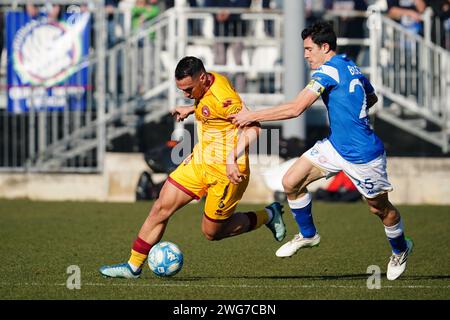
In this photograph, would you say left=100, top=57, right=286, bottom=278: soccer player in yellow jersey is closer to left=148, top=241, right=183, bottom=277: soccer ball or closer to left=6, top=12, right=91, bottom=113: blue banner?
left=148, top=241, right=183, bottom=277: soccer ball

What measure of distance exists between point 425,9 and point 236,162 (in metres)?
12.2

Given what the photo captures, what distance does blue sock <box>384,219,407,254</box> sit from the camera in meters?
10.5

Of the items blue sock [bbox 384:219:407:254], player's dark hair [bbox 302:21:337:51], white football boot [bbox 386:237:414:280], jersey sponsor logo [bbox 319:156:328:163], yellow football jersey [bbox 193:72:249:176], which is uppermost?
player's dark hair [bbox 302:21:337:51]

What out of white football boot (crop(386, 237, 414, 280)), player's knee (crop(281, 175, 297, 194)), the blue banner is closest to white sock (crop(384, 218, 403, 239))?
white football boot (crop(386, 237, 414, 280))

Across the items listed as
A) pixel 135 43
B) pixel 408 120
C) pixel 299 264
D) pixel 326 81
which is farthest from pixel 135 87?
pixel 326 81

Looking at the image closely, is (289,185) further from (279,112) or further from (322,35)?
(322,35)

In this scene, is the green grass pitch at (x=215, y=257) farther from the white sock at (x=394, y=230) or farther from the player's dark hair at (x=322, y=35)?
the player's dark hair at (x=322, y=35)

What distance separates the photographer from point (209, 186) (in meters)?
10.4

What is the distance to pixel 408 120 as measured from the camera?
21.3 m

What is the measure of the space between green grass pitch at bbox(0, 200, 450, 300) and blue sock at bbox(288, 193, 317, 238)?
42 cm

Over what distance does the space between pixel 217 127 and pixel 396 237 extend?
2003mm

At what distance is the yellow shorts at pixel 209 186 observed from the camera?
1029 centimetres

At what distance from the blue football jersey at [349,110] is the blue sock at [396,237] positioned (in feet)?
2.32

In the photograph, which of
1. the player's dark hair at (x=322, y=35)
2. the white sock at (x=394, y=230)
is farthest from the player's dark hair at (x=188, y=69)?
the white sock at (x=394, y=230)
